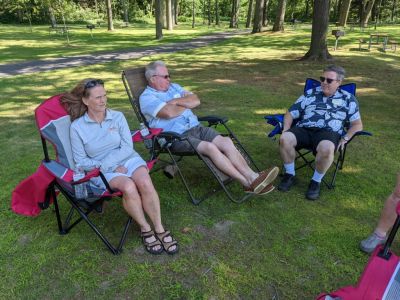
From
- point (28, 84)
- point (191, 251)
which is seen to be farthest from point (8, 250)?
point (28, 84)

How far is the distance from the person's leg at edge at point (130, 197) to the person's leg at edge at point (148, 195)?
44 mm

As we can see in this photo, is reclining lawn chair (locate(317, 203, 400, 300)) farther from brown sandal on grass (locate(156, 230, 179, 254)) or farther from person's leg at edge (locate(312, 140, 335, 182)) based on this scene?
person's leg at edge (locate(312, 140, 335, 182))

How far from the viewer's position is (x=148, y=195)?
8.86 ft

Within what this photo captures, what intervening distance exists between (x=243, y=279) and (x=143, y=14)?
131 ft

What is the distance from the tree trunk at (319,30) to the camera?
1022 cm

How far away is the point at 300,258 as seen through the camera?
8.73 ft

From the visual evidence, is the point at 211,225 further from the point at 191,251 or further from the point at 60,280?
the point at 60,280

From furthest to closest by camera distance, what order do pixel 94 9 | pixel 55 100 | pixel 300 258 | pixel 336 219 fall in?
pixel 94 9
pixel 336 219
pixel 55 100
pixel 300 258

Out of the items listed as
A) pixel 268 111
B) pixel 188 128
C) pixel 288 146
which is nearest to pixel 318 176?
pixel 288 146

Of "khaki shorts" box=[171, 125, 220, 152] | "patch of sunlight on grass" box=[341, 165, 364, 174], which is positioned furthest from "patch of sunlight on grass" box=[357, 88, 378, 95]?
"khaki shorts" box=[171, 125, 220, 152]

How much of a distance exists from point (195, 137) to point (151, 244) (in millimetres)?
1249

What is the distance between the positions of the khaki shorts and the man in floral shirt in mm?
717

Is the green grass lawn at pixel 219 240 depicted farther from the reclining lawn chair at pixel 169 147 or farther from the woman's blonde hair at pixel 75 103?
the woman's blonde hair at pixel 75 103

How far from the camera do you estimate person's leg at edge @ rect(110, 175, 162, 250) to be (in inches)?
103
